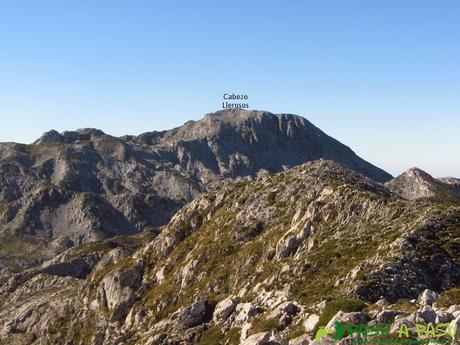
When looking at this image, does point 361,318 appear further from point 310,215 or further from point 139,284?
point 139,284

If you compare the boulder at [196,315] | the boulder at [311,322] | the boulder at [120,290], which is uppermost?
the boulder at [311,322]

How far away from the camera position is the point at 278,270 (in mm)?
68938

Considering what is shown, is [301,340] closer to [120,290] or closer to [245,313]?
[245,313]

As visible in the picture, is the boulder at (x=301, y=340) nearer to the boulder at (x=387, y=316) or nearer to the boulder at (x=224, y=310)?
the boulder at (x=387, y=316)

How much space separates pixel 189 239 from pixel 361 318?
255 ft

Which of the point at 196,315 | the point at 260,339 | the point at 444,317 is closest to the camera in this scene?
the point at 444,317

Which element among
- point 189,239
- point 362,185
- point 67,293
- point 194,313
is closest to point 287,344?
point 194,313

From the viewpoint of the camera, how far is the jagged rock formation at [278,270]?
4522cm

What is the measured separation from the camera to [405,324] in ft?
103

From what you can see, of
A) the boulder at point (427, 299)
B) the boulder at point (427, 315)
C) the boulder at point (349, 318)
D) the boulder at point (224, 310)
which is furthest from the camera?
the boulder at point (224, 310)

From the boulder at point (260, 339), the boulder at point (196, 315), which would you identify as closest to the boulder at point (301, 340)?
the boulder at point (260, 339)

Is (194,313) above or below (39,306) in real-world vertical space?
above

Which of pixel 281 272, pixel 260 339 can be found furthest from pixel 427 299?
pixel 281 272

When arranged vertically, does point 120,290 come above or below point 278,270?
below
